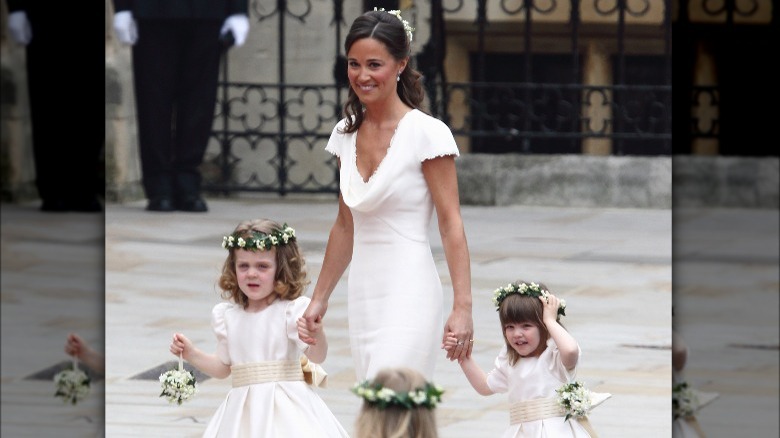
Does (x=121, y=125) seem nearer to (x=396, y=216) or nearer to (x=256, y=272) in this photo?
(x=256, y=272)

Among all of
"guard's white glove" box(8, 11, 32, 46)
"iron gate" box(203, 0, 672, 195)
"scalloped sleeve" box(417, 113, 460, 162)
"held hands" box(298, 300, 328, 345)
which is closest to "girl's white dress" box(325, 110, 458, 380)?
"scalloped sleeve" box(417, 113, 460, 162)

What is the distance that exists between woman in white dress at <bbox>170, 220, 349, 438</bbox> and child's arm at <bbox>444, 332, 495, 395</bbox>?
0.40m

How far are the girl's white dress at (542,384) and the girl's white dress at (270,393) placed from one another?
524 millimetres

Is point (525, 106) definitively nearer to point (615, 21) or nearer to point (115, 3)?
point (615, 21)

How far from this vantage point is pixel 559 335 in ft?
17.5

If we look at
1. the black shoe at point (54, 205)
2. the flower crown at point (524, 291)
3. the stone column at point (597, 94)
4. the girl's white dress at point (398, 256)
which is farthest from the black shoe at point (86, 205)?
the stone column at point (597, 94)

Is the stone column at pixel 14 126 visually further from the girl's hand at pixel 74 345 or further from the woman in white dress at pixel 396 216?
the woman in white dress at pixel 396 216

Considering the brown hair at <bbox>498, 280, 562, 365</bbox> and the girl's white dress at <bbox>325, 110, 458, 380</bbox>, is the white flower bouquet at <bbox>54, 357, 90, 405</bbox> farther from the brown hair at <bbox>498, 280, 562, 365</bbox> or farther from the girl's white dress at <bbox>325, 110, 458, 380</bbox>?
the brown hair at <bbox>498, 280, 562, 365</bbox>

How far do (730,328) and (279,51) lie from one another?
27.5ft

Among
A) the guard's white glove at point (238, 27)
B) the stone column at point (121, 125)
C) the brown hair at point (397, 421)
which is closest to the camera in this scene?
the brown hair at point (397, 421)

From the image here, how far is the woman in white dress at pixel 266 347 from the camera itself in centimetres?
545

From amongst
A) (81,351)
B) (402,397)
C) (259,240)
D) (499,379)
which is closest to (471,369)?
(499,379)

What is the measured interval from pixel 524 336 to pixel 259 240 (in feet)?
2.59

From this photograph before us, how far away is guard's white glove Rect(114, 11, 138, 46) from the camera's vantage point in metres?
12.6
